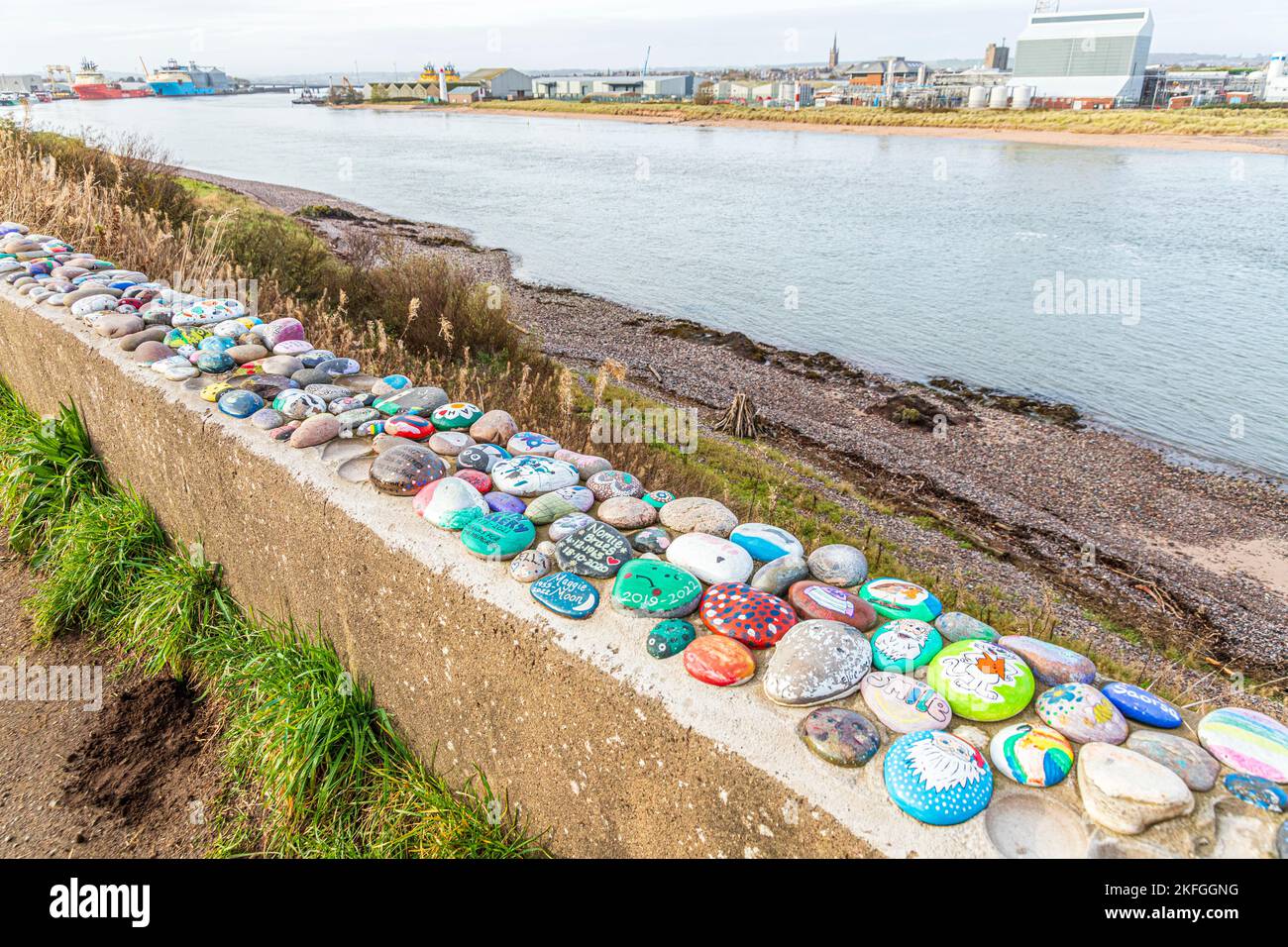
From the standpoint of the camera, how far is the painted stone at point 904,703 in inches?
77.1

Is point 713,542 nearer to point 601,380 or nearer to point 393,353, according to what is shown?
point 601,380

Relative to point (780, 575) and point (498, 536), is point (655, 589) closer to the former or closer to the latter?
point (780, 575)

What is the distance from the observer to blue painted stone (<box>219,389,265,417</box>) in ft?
11.6

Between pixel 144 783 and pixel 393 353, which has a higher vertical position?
pixel 393 353

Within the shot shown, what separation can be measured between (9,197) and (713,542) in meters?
9.60

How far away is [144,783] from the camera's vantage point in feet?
10.1

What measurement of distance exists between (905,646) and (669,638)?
0.69m

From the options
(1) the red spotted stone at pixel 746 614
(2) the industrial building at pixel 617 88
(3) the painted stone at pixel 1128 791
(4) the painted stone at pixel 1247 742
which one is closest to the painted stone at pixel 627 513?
(1) the red spotted stone at pixel 746 614

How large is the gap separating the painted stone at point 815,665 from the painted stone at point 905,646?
5 centimetres

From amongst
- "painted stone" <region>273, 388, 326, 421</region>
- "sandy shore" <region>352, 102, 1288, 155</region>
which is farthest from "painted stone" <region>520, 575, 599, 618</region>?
"sandy shore" <region>352, 102, 1288, 155</region>

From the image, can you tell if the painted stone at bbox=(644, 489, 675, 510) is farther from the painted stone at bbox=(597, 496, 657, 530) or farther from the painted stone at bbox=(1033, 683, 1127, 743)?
the painted stone at bbox=(1033, 683, 1127, 743)

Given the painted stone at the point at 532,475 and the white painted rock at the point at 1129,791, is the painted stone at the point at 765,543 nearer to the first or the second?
the painted stone at the point at 532,475
